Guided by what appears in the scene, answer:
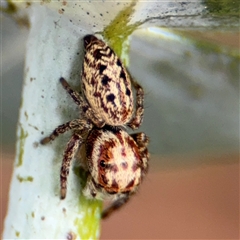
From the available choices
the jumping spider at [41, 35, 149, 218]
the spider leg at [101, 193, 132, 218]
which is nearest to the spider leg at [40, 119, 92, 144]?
the jumping spider at [41, 35, 149, 218]

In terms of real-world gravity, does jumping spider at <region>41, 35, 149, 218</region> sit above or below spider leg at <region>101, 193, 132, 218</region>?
above

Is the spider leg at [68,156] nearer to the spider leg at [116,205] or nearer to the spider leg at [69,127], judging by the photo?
the spider leg at [69,127]

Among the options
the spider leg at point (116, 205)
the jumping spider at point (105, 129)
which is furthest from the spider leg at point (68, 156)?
the spider leg at point (116, 205)

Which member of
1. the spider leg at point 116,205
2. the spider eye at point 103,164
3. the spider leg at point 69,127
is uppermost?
the spider leg at point 69,127

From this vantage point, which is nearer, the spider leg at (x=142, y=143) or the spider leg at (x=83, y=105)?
the spider leg at (x=83, y=105)

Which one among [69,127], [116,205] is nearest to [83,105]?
[69,127]

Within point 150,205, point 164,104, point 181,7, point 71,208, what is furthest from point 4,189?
point 181,7

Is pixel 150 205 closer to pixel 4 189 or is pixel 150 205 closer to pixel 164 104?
pixel 4 189

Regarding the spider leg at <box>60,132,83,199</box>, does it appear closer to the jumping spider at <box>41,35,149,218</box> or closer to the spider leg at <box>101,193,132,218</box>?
the jumping spider at <box>41,35,149,218</box>

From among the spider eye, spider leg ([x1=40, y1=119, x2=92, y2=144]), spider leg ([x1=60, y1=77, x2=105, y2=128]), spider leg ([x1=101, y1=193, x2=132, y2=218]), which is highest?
spider leg ([x1=60, y1=77, x2=105, y2=128])
